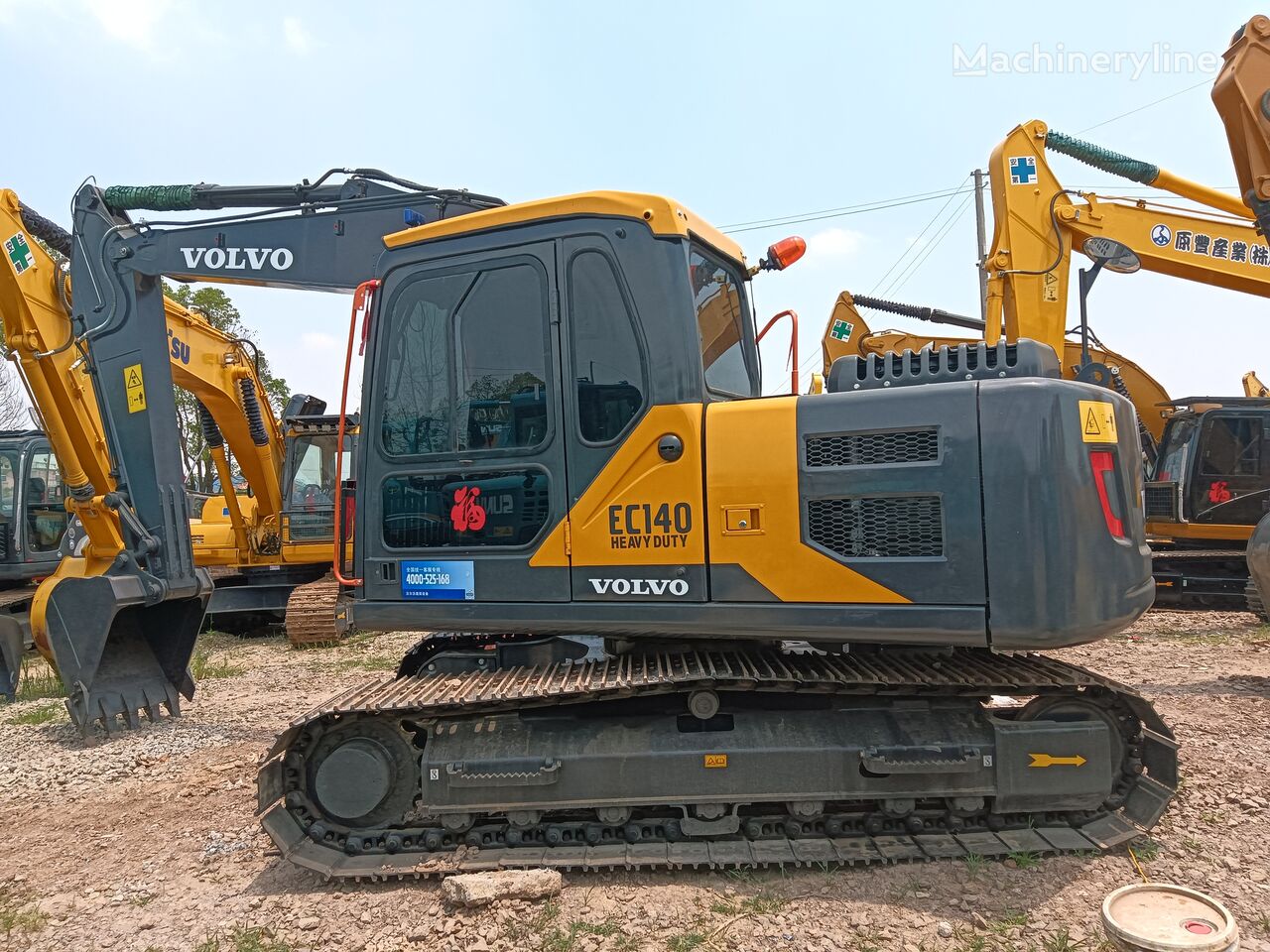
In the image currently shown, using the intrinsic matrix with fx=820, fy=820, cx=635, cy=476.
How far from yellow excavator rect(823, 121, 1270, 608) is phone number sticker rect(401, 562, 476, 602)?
6072 mm

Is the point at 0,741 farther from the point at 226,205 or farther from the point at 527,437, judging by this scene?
the point at 527,437

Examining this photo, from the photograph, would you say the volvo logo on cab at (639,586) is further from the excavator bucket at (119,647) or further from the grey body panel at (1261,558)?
the grey body panel at (1261,558)

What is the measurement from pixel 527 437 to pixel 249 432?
805cm

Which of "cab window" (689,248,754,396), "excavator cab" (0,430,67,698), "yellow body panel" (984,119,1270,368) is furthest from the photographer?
"excavator cab" (0,430,67,698)

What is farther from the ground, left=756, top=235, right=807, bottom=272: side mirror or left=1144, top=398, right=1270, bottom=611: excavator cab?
left=756, top=235, right=807, bottom=272: side mirror

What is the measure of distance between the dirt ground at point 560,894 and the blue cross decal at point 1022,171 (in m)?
5.54

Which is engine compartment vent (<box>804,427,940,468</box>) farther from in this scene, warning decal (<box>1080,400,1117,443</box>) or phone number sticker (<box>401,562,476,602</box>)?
phone number sticker (<box>401,562,476,602</box>)

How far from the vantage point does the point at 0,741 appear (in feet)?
19.7

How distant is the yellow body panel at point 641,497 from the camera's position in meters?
3.43

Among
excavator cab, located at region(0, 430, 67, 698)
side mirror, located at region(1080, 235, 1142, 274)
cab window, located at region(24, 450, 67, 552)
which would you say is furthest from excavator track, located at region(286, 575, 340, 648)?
side mirror, located at region(1080, 235, 1142, 274)

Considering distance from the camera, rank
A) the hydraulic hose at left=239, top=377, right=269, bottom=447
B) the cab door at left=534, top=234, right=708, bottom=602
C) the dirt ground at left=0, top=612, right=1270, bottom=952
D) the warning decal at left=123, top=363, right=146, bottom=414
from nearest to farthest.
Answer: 1. the dirt ground at left=0, top=612, right=1270, bottom=952
2. the cab door at left=534, top=234, right=708, bottom=602
3. the warning decal at left=123, top=363, right=146, bottom=414
4. the hydraulic hose at left=239, top=377, right=269, bottom=447

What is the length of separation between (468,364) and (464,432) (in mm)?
313

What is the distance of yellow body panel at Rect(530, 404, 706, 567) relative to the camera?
343 centimetres

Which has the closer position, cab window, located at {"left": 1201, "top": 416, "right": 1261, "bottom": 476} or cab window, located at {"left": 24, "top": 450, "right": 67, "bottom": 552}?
cab window, located at {"left": 1201, "top": 416, "right": 1261, "bottom": 476}
